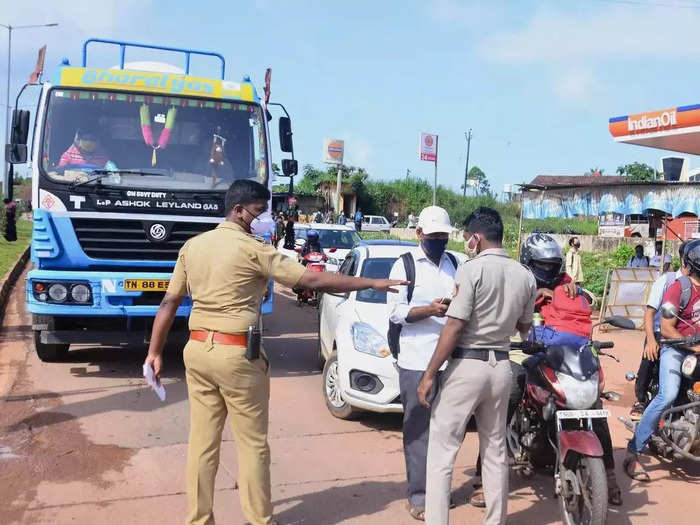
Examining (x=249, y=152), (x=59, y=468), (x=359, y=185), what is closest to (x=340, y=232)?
(x=249, y=152)

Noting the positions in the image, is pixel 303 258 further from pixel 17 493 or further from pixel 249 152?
pixel 17 493

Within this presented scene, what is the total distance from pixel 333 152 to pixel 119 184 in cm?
3868

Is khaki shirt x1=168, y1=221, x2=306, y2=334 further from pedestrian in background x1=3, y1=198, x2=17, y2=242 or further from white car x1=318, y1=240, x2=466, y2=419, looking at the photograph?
pedestrian in background x1=3, y1=198, x2=17, y2=242

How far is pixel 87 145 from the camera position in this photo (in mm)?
7324

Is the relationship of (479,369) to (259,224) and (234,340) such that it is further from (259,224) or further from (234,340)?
(259,224)

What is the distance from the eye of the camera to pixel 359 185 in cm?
5222

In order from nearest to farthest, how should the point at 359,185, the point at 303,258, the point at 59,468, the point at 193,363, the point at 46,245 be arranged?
the point at 193,363, the point at 59,468, the point at 46,245, the point at 303,258, the point at 359,185

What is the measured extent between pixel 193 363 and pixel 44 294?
4124 mm

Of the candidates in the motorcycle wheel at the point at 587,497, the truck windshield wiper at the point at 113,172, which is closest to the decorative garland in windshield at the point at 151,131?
the truck windshield wiper at the point at 113,172

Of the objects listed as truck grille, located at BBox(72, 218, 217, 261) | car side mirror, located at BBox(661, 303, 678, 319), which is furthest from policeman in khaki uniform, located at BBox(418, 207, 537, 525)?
truck grille, located at BBox(72, 218, 217, 261)

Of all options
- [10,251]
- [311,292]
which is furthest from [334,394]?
[10,251]

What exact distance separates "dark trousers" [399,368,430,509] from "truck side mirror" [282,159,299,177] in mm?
4707

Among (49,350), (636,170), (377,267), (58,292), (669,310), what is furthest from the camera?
(636,170)

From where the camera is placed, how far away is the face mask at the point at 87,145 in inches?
288
